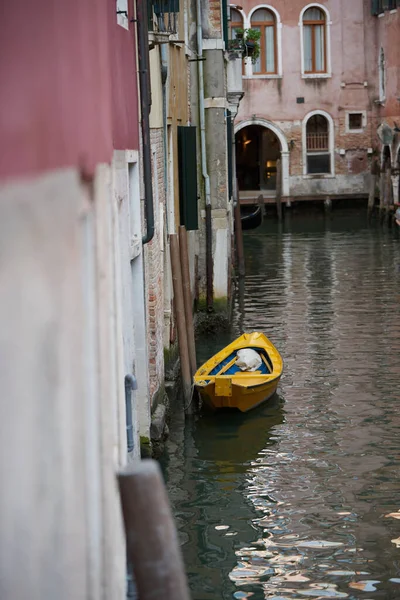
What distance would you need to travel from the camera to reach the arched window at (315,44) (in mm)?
31891

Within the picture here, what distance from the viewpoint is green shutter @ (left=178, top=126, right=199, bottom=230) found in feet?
36.9

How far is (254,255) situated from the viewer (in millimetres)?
22031

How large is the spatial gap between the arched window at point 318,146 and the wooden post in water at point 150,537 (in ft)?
97.7

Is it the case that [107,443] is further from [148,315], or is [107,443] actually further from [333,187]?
[333,187]

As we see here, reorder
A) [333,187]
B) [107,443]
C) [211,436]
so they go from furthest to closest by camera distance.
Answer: [333,187], [211,436], [107,443]

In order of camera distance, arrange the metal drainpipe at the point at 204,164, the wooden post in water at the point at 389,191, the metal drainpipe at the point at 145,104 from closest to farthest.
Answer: the metal drainpipe at the point at 145,104, the metal drainpipe at the point at 204,164, the wooden post in water at the point at 389,191

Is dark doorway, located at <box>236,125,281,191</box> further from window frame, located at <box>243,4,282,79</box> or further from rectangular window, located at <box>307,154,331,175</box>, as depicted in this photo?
window frame, located at <box>243,4,282,79</box>

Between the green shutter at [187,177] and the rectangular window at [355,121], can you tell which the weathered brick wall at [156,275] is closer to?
the green shutter at [187,177]

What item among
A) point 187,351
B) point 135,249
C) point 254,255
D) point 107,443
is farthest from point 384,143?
point 107,443

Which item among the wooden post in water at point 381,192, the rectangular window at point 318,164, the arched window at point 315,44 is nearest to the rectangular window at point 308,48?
the arched window at point 315,44

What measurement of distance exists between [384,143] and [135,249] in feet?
77.7

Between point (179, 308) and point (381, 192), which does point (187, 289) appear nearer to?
point (179, 308)

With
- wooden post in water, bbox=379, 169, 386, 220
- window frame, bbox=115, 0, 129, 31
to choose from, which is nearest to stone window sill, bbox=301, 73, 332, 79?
wooden post in water, bbox=379, 169, 386, 220

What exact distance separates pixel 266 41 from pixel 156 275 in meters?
24.1
